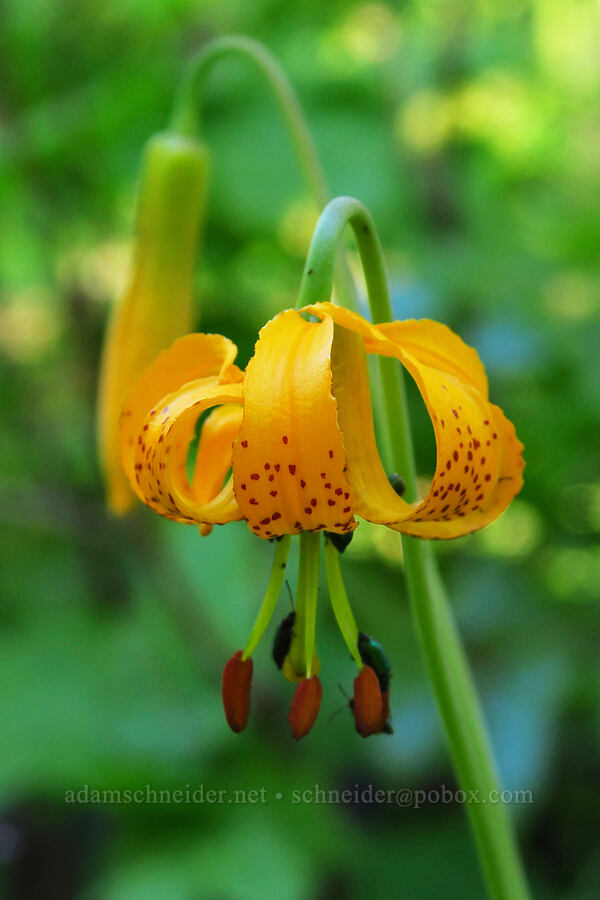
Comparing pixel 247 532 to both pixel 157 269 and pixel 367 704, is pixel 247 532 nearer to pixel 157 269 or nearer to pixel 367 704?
pixel 157 269

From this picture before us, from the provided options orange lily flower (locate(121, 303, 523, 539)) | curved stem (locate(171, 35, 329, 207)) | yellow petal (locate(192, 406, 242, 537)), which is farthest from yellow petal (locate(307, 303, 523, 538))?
curved stem (locate(171, 35, 329, 207))

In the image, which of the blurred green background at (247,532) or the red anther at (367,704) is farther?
the blurred green background at (247,532)

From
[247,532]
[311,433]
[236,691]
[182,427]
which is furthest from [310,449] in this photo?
[247,532]

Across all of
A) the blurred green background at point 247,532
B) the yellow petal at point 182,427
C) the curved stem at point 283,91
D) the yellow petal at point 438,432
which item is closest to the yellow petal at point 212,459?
the yellow petal at point 182,427

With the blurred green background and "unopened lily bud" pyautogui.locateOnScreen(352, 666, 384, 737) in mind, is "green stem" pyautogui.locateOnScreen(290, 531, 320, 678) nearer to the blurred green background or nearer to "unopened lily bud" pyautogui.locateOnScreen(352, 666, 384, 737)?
"unopened lily bud" pyautogui.locateOnScreen(352, 666, 384, 737)

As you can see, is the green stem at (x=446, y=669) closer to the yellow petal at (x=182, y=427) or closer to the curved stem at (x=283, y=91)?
the yellow petal at (x=182, y=427)

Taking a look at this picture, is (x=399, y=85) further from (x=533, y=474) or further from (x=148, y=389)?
(x=148, y=389)
